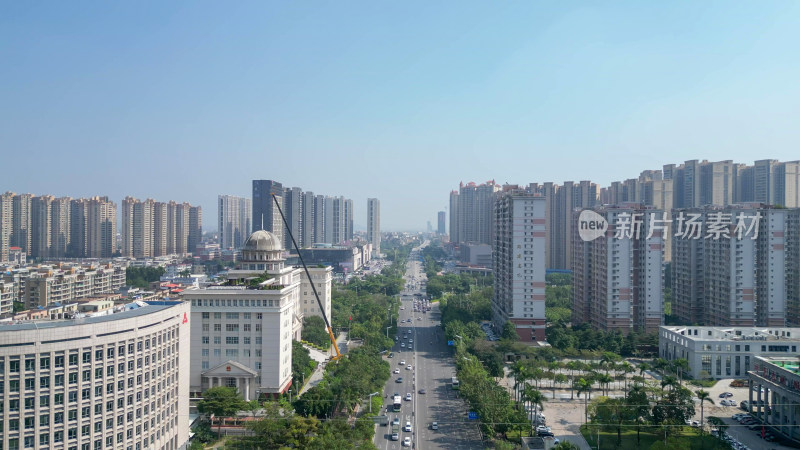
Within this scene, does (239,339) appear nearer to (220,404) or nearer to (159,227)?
(220,404)

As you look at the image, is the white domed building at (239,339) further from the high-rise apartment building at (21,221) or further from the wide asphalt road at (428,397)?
the high-rise apartment building at (21,221)

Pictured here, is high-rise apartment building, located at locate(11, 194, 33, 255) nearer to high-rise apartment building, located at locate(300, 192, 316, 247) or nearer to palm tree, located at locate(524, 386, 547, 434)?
high-rise apartment building, located at locate(300, 192, 316, 247)

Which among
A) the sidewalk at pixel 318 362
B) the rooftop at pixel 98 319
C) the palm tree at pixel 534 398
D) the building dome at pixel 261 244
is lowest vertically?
the sidewalk at pixel 318 362

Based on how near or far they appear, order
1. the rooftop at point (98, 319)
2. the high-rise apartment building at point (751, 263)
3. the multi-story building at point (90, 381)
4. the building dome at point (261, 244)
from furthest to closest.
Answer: the high-rise apartment building at point (751, 263)
the building dome at point (261, 244)
the rooftop at point (98, 319)
the multi-story building at point (90, 381)

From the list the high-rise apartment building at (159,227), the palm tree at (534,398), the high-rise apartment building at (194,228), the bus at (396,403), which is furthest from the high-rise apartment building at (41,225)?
the palm tree at (534,398)

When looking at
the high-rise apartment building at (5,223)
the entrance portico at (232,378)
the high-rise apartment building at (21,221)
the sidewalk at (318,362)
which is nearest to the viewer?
the entrance portico at (232,378)

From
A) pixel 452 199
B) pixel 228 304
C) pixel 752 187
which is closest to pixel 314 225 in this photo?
pixel 452 199

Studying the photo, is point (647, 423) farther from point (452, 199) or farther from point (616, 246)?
point (452, 199)
